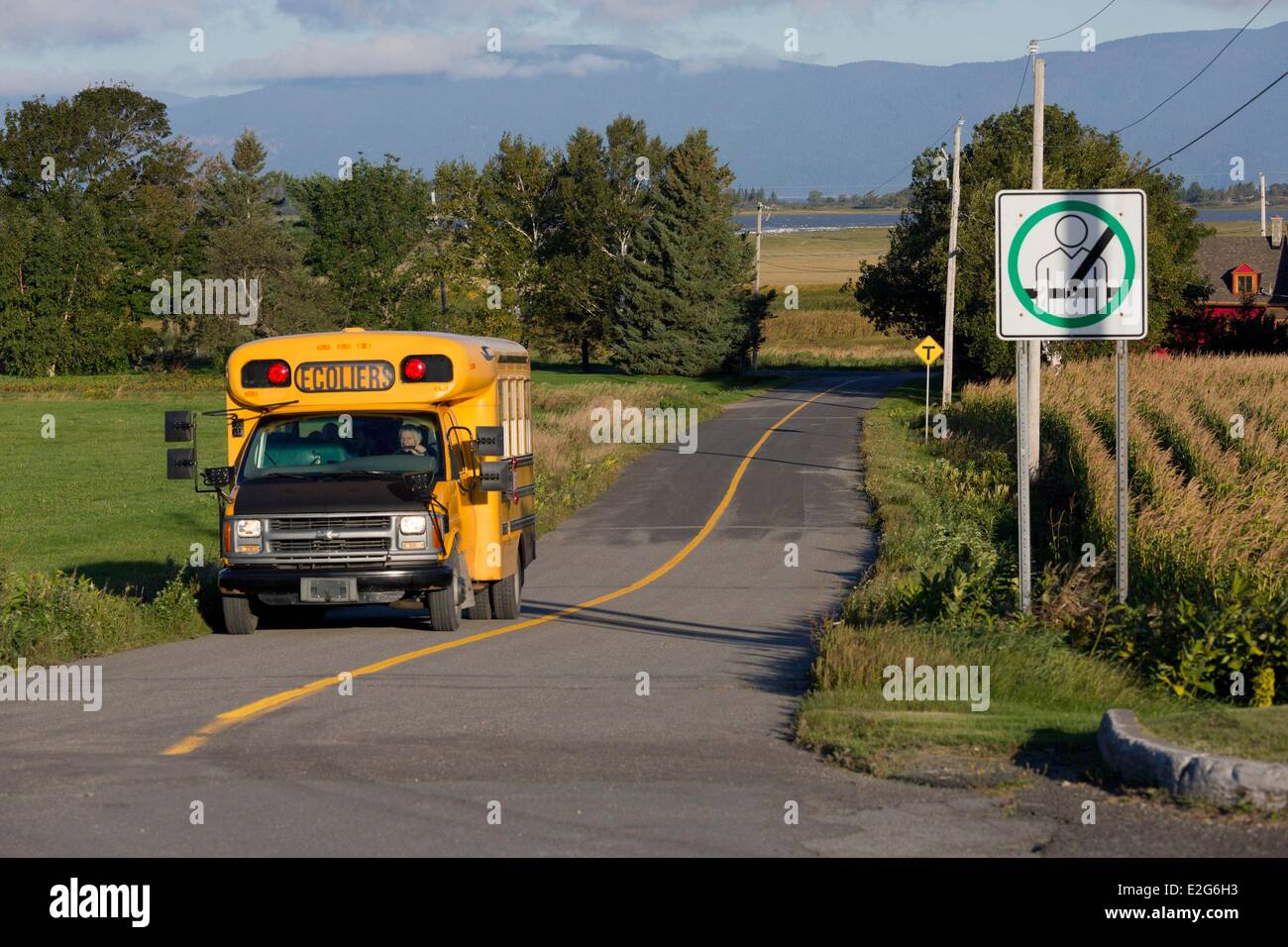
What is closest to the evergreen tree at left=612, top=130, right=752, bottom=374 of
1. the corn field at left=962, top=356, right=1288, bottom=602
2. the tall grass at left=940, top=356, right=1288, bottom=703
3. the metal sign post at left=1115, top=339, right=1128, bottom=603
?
the corn field at left=962, top=356, right=1288, bottom=602

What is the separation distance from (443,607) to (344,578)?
1.11 metres

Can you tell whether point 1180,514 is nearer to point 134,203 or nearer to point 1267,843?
point 1267,843

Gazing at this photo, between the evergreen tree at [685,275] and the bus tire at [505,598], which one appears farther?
the evergreen tree at [685,275]

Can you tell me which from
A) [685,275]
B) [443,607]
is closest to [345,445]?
[443,607]

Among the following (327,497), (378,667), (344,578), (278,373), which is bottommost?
(378,667)

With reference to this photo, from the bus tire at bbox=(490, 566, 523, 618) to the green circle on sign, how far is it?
6893mm

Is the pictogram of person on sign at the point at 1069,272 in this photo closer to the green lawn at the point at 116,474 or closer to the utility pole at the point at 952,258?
the green lawn at the point at 116,474

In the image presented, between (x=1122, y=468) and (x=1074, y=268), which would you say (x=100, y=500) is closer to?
(x=1074, y=268)

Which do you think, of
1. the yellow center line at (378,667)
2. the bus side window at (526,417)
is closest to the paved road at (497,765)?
the yellow center line at (378,667)

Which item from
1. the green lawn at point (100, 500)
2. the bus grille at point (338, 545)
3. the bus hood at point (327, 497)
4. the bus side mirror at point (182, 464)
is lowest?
the green lawn at point (100, 500)

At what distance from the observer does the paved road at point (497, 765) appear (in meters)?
6.48

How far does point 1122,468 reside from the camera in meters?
10.6

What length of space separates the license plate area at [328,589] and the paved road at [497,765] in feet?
1.51
